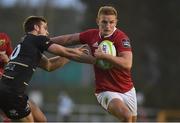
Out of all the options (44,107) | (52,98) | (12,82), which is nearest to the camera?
(12,82)

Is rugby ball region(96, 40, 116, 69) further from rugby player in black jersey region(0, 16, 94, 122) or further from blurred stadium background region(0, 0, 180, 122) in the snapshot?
blurred stadium background region(0, 0, 180, 122)

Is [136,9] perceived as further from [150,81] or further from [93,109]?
[93,109]

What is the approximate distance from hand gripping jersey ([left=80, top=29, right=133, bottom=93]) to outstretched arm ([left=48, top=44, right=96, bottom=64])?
37 centimetres

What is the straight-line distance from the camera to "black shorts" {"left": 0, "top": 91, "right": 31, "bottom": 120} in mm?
10453

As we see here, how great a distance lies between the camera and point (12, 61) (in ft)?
34.5

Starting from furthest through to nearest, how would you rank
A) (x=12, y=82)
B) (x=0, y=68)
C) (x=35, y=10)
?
(x=35, y=10)
(x=0, y=68)
(x=12, y=82)

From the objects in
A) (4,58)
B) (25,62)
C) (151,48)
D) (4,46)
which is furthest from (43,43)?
(151,48)

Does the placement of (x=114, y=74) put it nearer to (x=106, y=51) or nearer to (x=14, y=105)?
(x=106, y=51)

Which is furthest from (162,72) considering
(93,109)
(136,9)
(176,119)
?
(176,119)

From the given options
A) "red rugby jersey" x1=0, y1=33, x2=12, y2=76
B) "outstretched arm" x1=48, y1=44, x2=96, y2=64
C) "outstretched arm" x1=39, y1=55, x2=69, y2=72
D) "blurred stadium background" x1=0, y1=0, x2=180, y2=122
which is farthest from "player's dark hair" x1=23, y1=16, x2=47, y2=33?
"blurred stadium background" x1=0, y1=0, x2=180, y2=122

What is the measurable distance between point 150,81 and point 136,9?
459cm

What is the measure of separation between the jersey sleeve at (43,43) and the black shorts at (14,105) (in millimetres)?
775

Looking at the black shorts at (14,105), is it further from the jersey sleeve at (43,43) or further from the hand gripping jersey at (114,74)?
the hand gripping jersey at (114,74)

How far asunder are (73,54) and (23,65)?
75cm
